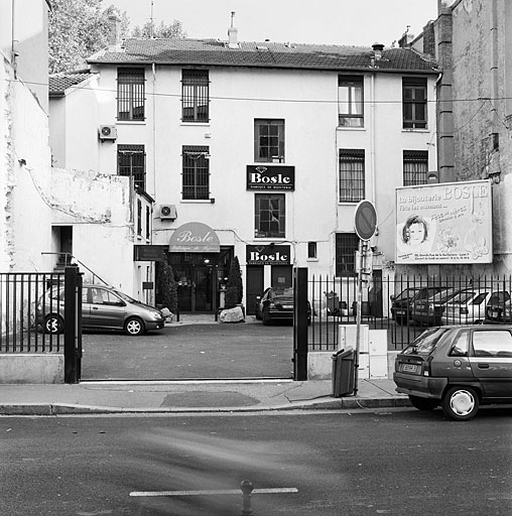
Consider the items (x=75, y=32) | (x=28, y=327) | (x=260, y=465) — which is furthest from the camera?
(x=75, y=32)

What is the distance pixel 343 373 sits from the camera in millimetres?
12727

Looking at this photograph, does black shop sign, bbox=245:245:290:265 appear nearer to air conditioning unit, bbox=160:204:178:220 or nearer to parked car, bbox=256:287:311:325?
air conditioning unit, bbox=160:204:178:220

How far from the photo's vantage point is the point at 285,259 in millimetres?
35562

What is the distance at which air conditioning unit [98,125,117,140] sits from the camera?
112 ft

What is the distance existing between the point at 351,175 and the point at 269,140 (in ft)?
13.7

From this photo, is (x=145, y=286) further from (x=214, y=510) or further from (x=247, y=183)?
(x=214, y=510)

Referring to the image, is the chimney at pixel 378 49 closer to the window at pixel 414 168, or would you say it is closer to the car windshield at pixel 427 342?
the window at pixel 414 168

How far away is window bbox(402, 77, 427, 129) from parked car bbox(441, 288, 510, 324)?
21.2m

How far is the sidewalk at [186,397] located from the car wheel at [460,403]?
1.73m

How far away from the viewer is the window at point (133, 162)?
34.8 metres

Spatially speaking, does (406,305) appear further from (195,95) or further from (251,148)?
(195,95)

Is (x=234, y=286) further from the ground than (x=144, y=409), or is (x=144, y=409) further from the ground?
(x=234, y=286)

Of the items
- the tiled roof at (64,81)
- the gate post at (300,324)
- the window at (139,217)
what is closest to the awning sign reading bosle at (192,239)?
the window at (139,217)

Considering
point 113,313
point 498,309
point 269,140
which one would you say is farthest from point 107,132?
point 498,309
